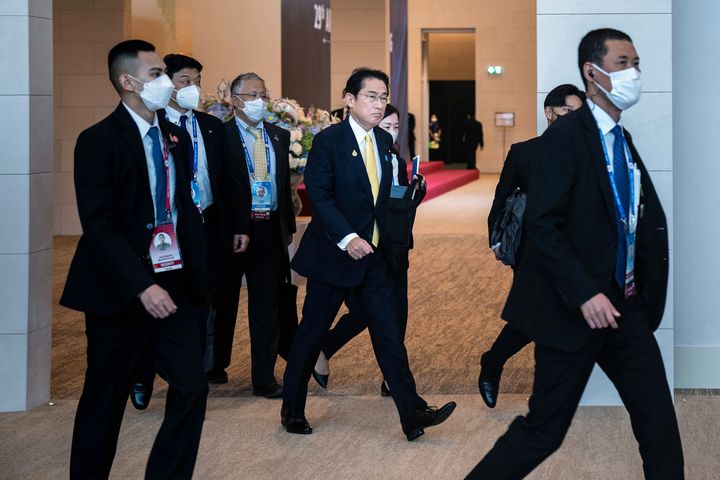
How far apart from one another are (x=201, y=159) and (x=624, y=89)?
2.51 m

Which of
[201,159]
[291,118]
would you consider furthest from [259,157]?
[291,118]

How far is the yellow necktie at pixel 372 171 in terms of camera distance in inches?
193

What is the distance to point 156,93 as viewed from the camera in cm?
367

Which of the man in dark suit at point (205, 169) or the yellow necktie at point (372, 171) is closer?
the yellow necktie at point (372, 171)

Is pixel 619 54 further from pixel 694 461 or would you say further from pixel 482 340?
pixel 482 340

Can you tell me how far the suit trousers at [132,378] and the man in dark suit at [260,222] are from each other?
2.06m

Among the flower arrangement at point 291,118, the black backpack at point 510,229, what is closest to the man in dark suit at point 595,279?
the black backpack at point 510,229

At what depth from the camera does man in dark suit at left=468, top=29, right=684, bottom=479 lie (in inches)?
126

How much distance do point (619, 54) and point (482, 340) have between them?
414 cm

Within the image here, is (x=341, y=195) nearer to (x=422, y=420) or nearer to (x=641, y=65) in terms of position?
(x=422, y=420)

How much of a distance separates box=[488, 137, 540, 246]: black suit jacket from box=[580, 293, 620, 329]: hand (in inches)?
76.9

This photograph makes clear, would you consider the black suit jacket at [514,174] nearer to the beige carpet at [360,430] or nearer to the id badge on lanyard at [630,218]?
the beige carpet at [360,430]

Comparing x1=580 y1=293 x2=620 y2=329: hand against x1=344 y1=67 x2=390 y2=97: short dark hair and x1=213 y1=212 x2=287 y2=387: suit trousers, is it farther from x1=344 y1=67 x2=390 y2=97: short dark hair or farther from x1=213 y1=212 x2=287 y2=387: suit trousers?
x1=213 y1=212 x2=287 y2=387: suit trousers

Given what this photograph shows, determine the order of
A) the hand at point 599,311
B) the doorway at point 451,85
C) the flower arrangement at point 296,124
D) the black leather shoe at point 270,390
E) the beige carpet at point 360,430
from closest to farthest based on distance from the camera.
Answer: the hand at point 599,311 → the beige carpet at point 360,430 → the black leather shoe at point 270,390 → the flower arrangement at point 296,124 → the doorway at point 451,85
